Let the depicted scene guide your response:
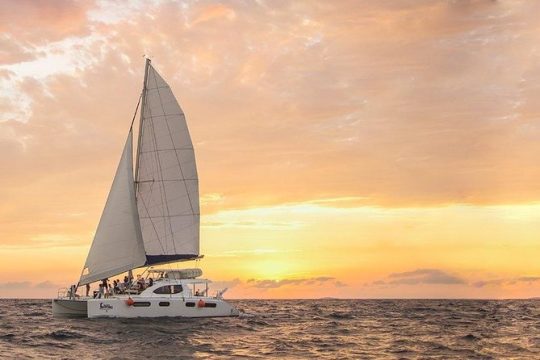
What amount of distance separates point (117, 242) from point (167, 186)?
5.94 meters

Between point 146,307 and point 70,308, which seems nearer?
point 146,307

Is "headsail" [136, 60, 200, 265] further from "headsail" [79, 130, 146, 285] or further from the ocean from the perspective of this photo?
the ocean

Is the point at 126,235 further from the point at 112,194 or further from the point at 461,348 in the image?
the point at 461,348

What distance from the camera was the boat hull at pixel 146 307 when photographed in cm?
4716

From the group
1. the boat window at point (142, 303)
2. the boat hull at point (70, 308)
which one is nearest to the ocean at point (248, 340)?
the boat hull at point (70, 308)

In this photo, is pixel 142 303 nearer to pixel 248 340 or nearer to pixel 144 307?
pixel 144 307

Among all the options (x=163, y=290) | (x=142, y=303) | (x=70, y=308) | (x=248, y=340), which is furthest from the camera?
(x=70, y=308)

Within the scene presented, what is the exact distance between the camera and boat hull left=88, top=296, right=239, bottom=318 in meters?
47.2

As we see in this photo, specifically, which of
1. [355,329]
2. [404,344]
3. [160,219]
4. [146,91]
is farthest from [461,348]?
[146,91]

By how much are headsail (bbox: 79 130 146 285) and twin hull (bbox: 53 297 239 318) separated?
7.19 ft

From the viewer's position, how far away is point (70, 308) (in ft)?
162

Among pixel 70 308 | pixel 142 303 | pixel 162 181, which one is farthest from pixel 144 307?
pixel 162 181

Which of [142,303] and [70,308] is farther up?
[142,303]

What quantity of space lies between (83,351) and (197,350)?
5.71 meters
